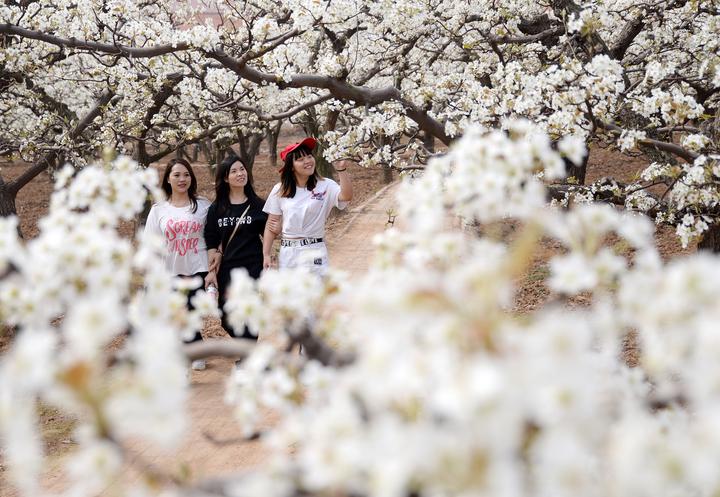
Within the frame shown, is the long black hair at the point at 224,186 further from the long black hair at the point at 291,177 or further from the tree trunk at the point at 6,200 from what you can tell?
the tree trunk at the point at 6,200

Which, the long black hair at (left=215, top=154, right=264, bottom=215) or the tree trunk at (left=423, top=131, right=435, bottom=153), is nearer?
the long black hair at (left=215, top=154, right=264, bottom=215)

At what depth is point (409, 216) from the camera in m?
1.99

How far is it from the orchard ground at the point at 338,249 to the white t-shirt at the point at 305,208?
4.96 feet

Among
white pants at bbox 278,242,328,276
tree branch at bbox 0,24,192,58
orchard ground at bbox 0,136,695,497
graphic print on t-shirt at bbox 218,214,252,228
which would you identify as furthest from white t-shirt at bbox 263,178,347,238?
tree branch at bbox 0,24,192,58

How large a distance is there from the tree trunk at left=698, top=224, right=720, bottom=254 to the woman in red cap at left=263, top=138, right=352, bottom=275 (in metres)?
3.54

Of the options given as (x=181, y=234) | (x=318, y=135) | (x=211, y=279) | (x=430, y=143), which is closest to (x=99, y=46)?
(x=181, y=234)

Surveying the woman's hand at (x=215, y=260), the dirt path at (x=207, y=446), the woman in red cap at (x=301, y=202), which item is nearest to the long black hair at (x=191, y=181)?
the woman's hand at (x=215, y=260)

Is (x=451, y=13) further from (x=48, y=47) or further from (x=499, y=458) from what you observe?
(x=499, y=458)

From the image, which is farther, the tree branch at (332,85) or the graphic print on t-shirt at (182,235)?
the tree branch at (332,85)

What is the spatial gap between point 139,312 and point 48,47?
334 inches

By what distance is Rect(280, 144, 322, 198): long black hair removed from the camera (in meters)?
5.75

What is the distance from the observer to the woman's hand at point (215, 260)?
6.09m

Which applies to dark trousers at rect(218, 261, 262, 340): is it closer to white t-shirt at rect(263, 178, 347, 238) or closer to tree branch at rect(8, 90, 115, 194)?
white t-shirt at rect(263, 178, 347, 238)

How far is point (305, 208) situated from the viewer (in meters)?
5.74
